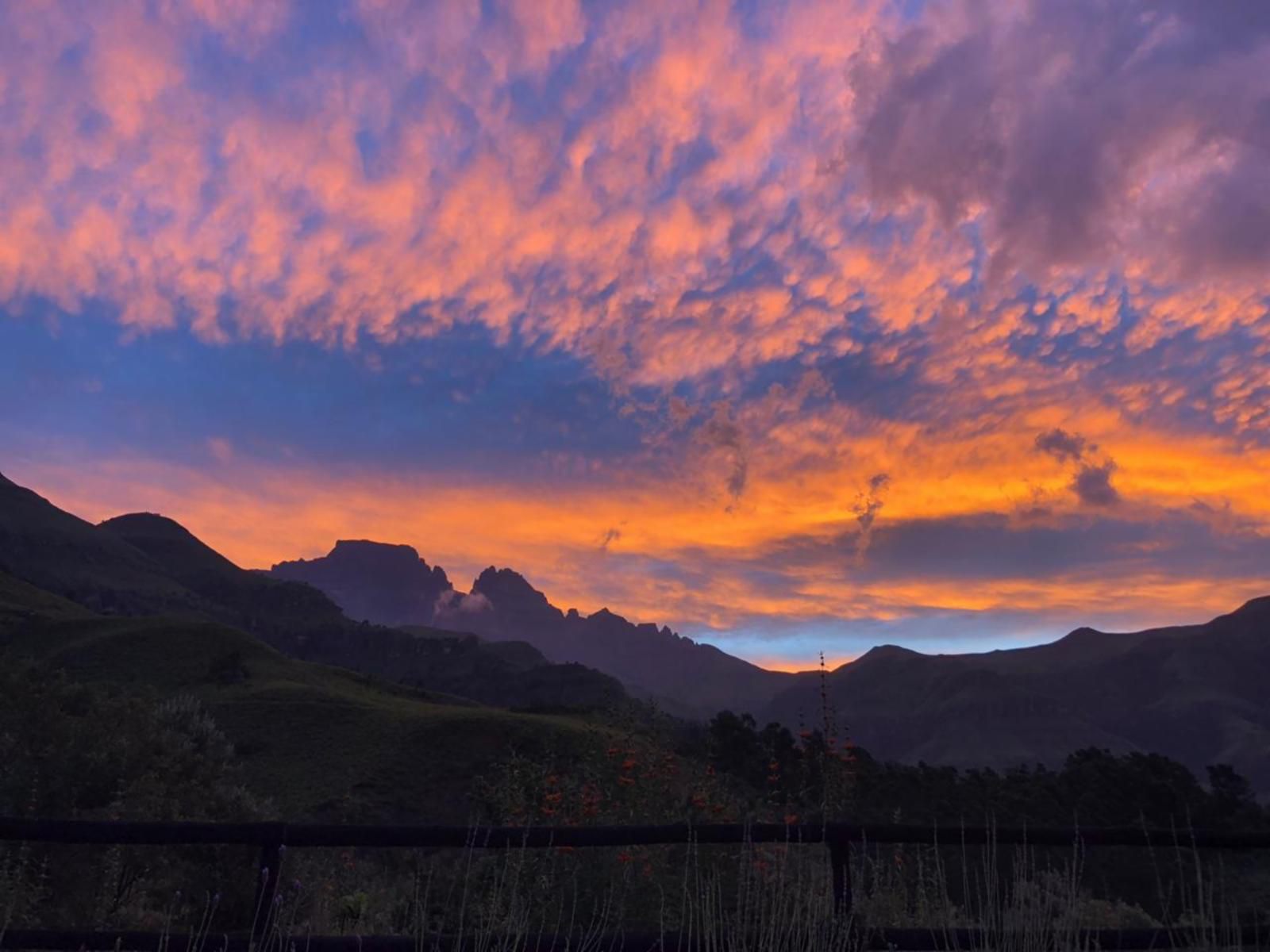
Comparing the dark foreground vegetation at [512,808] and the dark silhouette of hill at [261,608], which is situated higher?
the dark silhouette of hill at [261,608]

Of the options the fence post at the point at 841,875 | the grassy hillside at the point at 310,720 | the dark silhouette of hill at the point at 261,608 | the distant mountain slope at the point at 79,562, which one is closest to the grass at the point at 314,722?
the grassy hillside at the point at 310,720

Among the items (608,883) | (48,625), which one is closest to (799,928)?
(608,883)

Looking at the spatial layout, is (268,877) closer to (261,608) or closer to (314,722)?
(314,722)

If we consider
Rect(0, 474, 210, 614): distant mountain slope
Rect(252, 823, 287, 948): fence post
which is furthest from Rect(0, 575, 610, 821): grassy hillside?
Rect(0, 474, 210, 614): distant mountain slope

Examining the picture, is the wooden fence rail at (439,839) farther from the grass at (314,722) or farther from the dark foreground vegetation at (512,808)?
the grass at (314,722)

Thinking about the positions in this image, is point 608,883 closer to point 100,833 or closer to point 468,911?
point 468,911

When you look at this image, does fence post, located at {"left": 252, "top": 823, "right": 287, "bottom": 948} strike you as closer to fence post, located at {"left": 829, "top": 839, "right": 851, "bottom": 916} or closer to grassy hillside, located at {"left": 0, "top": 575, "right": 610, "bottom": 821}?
fence post, located at {"left": 829, "top": 839, "right": 851, "bottom": 916}

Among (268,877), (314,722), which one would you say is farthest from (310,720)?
(268,877)

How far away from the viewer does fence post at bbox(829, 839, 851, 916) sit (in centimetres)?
552

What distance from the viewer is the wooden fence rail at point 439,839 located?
5.01 metres

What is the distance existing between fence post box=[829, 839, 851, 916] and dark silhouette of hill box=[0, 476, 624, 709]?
92.1 meters

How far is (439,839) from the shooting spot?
5285mm

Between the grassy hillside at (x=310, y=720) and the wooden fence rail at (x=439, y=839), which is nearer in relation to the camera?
the wooden fence rail at (x=439, y=839)

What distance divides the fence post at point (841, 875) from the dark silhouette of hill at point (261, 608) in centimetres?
9210
